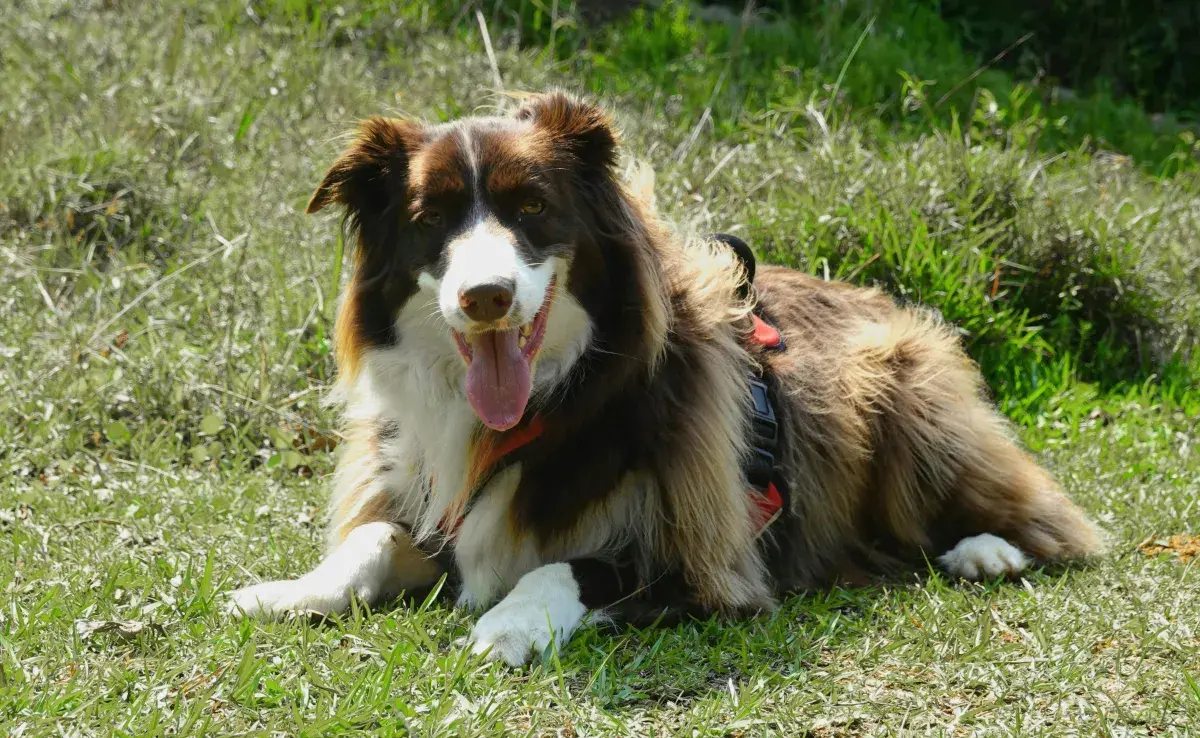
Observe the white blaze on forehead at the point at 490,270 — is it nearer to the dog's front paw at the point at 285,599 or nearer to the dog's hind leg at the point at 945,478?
the dog's front paw at the point at 285,599

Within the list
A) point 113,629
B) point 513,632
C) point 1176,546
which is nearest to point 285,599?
point 113,629

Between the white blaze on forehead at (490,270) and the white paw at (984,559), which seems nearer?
the white blaze on forehead at (490,270)

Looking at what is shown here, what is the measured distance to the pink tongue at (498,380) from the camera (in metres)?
3.13

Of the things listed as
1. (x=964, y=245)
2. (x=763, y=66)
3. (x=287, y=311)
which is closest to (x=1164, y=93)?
(x=763, y=66)

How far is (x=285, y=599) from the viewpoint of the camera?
10.3 ft

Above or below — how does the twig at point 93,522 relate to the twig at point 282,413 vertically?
below

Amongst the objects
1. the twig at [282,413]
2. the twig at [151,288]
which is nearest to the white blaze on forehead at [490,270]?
the twig at [282,413]

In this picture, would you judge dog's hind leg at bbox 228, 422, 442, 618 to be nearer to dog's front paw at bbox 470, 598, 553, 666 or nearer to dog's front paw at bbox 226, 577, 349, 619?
dog's front paw at bbox 226, 577, 349, 619

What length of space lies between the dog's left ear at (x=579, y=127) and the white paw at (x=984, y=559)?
1675 mm

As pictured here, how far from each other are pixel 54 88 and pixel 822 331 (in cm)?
501

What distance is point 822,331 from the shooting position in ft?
13.1

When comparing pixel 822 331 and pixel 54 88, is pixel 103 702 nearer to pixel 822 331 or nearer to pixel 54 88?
pixel 822 331

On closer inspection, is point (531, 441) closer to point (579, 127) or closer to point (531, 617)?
point (531, 617)

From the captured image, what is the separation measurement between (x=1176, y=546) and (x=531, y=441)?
7.19 ft
